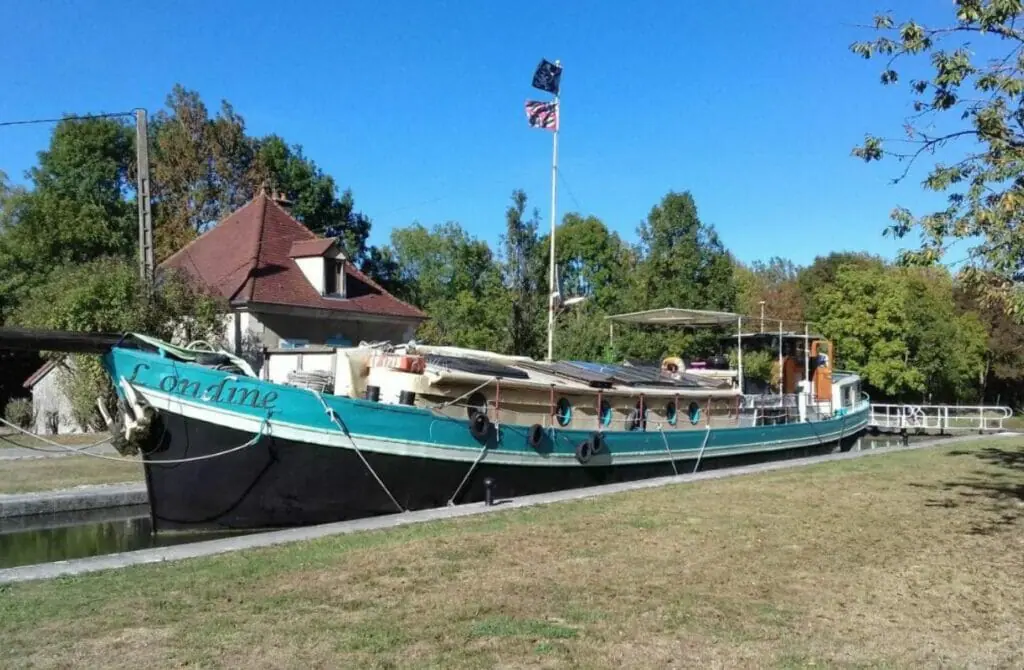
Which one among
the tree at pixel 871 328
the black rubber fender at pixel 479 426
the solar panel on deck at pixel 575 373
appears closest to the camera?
the black rubber fender at pixel 479 426

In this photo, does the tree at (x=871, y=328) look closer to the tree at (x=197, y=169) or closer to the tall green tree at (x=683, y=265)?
the tall green tree at (x=683, y=265)

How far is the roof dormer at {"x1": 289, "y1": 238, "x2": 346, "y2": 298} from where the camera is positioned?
27.9 m

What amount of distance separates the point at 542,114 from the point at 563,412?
11805 mm

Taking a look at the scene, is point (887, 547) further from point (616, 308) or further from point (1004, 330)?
point (1004, 330)

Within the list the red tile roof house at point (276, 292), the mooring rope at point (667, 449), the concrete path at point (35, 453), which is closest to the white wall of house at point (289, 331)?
the red tile roof house at point (276, 292)

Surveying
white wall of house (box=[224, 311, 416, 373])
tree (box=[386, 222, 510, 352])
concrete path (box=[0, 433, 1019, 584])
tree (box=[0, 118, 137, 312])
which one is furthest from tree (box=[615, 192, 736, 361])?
tree (box=[0, 118, 137, 312])

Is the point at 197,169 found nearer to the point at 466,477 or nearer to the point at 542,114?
the point at 542,114

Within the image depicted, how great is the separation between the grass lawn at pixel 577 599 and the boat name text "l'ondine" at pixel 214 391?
302 cm

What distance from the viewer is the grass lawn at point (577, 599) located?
5840 millimetres

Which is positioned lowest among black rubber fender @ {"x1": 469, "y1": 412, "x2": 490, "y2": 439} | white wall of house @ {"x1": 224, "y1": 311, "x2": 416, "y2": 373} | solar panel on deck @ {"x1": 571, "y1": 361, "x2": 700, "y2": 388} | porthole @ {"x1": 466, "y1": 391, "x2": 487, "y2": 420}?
black rubber fender @ {"x1": 469, "y1": 412, "x2": 490, "y2": 439}

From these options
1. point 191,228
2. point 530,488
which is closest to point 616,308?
point 191,228

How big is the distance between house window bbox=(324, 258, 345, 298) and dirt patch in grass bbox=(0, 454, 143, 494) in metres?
9.81

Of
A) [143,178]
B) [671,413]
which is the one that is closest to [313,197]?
[143,178]

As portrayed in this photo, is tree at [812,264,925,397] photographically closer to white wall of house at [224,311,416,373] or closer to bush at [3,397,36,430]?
white wall of house at [224,311,416,373]
